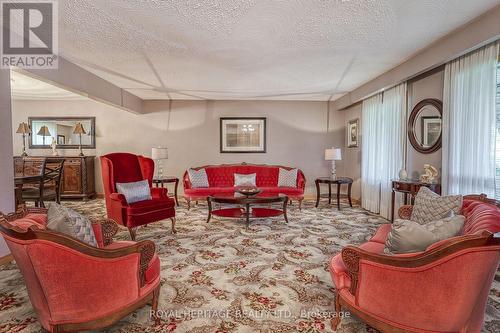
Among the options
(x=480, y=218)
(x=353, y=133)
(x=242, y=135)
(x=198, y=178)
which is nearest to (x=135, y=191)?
(x=198, y=178)

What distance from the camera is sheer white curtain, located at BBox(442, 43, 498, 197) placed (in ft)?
9.30

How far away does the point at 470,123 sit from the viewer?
3061 millimetres

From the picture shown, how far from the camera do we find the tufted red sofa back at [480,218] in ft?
5.13

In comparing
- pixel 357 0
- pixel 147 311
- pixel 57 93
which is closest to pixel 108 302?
pixel 147 311

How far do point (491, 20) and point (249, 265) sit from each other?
3497mm

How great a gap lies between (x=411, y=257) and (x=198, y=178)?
4.96 metres

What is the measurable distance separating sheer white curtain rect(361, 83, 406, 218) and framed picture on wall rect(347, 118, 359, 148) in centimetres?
45

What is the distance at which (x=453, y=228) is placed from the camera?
1.49 metres

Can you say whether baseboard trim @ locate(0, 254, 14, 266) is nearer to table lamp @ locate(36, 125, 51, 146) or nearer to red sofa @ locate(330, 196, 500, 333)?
red sofa @ locate(330, 196, 500, 333)

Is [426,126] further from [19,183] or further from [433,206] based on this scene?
[19,183]

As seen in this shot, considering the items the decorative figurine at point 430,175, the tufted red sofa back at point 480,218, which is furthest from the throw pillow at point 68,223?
the decorative figurine at point 430,175

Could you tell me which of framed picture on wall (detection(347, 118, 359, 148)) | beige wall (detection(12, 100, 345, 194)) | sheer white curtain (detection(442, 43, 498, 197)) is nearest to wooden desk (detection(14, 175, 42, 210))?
beige wall (detection(12, 100, 345, 194))

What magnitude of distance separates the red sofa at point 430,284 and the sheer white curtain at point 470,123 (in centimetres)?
163

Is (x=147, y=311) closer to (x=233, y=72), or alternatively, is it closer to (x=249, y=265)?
(x=249, y=265)
